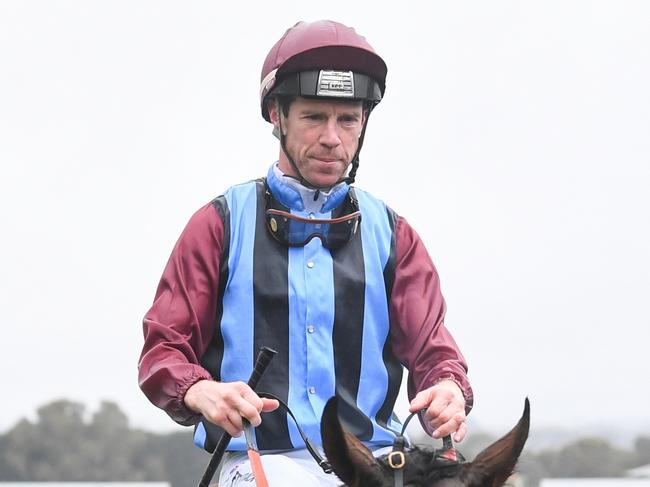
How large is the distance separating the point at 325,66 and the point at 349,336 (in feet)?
3.17

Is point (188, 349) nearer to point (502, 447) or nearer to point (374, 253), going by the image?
point (374, 253)

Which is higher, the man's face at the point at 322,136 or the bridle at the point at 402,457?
the man's face at the point at 322,136

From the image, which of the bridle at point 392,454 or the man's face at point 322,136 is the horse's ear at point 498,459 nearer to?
the bridle at point 392,454

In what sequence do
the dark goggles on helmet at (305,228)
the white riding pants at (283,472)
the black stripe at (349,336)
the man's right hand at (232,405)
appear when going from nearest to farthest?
the man's right hand at (232,405) → the white riding pants at (283,472) → the black stripe at (349,336) → the dark goggles on helmet at (305,228)

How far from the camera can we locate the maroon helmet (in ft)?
15.6

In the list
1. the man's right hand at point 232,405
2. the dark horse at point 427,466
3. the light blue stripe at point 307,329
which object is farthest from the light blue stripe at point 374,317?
the dark horse at point 427,466

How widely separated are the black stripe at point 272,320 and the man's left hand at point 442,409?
1.71 ft

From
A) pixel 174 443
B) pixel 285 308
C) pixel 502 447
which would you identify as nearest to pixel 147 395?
pixel 285 308

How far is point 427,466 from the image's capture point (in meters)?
3.70

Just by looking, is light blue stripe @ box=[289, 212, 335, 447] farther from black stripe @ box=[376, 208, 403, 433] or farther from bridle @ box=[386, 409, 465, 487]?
bridle @ box=[386, 409, 465, 487]

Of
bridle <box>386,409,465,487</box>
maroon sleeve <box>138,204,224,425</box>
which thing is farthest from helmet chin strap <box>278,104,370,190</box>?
bridle <box>386,409,465,487</box>

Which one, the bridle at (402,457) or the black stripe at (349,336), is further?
the black stripe at (349,336)

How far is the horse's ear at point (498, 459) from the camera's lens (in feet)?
12.1

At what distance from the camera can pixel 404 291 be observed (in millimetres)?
4996
